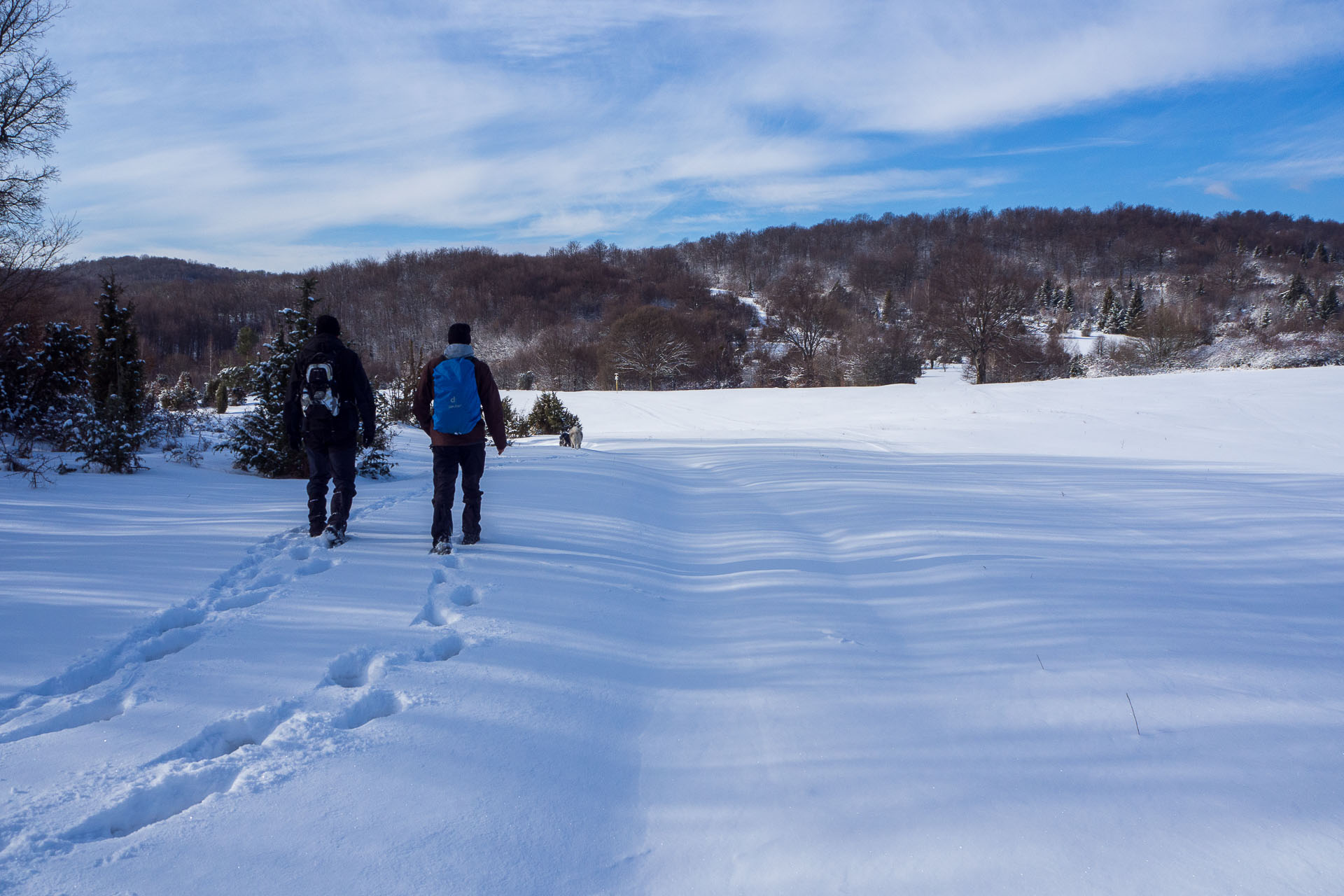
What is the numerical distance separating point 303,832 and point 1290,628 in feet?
14.7

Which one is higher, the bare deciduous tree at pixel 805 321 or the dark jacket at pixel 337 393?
the bare deciduous tree at pixel 805 321

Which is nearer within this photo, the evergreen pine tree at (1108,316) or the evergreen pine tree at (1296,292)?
the evergreen pine tree at (1296,292)

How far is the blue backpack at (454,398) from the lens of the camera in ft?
17.0

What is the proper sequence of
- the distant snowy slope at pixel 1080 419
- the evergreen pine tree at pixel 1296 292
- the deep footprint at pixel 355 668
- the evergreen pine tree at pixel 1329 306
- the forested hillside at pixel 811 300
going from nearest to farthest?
the deep footprint at pixel 355 668, the distant snowy slope at pixel 1080 419, the forested hillside at pixel 811 300, the evergreen pine tree at pixel 1329 306, the evergreen pine tree at pixel 1296 292

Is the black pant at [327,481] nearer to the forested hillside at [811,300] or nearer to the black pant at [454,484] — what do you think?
the black pant at [454,484]

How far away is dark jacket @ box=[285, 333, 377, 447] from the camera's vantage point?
207 inches

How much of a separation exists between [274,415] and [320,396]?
4.55m

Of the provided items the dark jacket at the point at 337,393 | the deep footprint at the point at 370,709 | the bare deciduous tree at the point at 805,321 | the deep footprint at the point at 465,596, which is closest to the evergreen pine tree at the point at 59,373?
the dark jacket at the point at 337,393

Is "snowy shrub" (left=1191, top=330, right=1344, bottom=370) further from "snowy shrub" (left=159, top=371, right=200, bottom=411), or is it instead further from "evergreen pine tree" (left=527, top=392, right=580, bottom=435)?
"snowy shrub" (left=159, top=371, right=200, bottom=411)

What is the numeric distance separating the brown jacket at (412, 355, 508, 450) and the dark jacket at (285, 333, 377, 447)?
41cm

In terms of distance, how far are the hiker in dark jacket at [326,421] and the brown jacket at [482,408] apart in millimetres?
414

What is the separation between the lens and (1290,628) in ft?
11.6

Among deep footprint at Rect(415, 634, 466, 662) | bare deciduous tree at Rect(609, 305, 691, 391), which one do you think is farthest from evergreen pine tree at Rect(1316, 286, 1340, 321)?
deep footprint at Rect(415, 634, 466, 662)

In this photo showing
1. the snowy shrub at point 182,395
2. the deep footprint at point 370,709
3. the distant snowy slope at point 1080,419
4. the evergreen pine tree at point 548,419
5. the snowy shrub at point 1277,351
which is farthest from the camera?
the snowy shrub at point 1277,351
